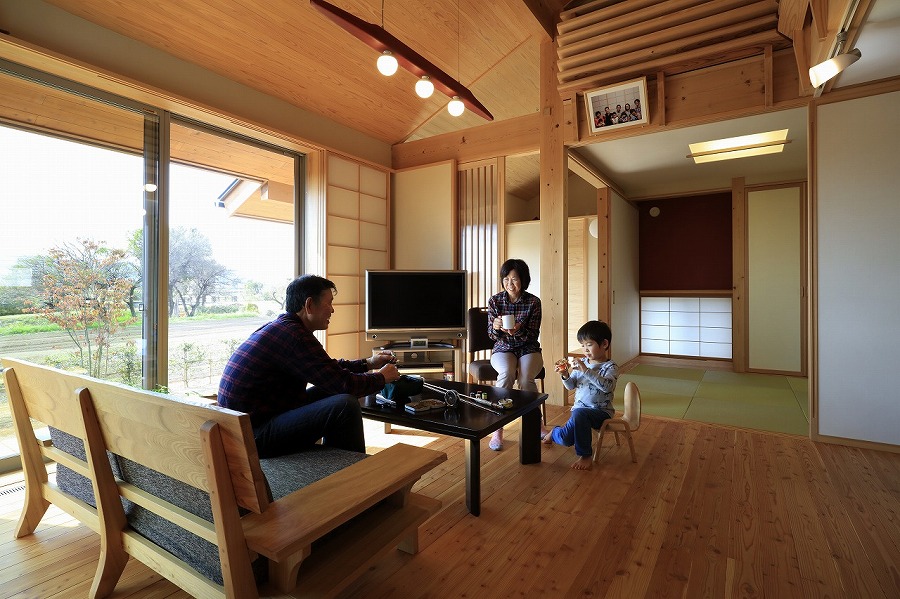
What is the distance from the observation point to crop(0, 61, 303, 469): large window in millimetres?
2545

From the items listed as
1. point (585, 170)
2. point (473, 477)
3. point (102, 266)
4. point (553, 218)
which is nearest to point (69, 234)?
point (102, 266)

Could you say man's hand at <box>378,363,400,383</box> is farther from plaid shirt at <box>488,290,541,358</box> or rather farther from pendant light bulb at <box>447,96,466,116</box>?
pendant light bulb at <box>447,96,466,116</box>

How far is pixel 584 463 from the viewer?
8.21 ft

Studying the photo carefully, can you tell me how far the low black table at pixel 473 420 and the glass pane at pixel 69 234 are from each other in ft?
5.94

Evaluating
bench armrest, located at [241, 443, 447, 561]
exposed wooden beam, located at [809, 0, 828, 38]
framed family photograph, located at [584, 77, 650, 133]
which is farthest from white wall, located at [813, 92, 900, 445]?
bench armrest, located at [241, 443, 447, 561]

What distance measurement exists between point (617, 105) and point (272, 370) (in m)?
3.20

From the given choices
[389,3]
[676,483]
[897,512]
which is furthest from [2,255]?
[897,512]

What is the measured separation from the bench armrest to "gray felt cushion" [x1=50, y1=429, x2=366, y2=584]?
0.18 metres

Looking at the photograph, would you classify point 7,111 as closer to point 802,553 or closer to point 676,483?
point 676,483

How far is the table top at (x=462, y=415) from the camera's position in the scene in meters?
1.98

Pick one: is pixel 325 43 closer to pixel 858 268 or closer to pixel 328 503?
pixel 328 503

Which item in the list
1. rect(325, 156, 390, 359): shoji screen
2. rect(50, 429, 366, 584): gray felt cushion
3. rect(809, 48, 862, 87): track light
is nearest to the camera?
rect(50, 429, 366, 584): gray felt cushion

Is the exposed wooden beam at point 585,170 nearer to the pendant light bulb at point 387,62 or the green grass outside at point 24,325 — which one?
the pendant light bulb at point 387,62

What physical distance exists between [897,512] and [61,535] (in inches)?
141
